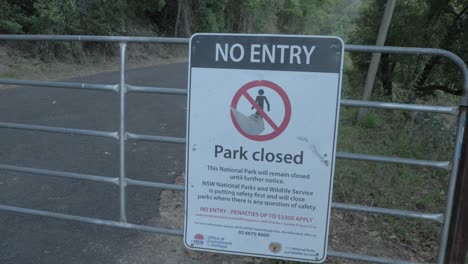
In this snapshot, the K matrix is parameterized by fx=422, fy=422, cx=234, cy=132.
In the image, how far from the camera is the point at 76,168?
5004mm

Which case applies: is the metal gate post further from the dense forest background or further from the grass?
the grass

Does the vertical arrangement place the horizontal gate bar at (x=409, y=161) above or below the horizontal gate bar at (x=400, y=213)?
above

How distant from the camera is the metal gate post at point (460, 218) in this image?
219cm

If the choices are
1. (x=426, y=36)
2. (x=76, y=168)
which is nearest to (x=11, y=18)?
(x=76, y=168)

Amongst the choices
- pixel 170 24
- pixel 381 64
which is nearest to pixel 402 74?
pixel 381 64

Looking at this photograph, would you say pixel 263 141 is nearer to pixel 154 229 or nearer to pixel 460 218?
pixel 154 229

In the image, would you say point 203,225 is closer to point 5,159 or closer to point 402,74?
point 5,159

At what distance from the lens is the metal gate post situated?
2189 millimetres

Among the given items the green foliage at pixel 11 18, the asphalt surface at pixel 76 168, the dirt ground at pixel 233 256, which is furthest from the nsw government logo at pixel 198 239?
the green foliage at pixel 11 18

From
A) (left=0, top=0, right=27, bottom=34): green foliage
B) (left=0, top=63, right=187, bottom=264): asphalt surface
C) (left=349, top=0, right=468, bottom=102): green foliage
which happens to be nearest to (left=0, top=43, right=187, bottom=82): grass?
(left=0, top=0, right=27, bottom=34): green foliage

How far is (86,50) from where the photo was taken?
1688 cm

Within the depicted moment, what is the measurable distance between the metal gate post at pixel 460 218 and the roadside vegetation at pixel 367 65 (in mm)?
1440

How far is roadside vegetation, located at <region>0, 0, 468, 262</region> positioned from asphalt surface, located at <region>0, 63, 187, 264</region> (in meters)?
2.01

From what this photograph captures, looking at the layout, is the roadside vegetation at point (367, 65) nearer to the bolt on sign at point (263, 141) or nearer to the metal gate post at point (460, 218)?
the metal gate post at point (460, 218)
